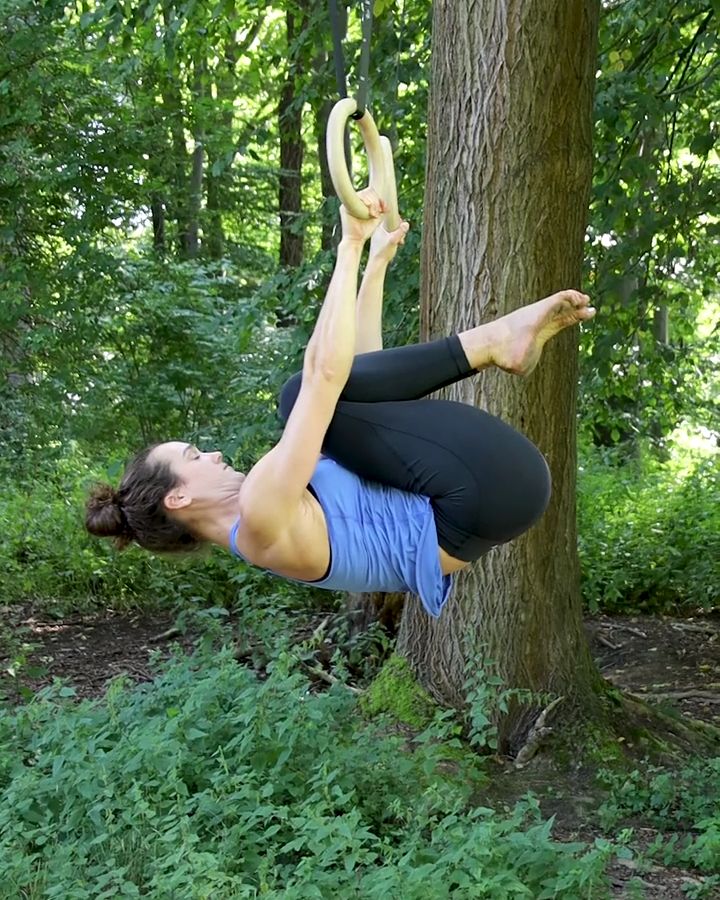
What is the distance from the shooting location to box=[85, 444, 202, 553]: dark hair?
250 centimetres

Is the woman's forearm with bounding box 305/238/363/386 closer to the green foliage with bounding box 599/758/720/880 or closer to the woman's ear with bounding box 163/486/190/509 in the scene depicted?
the woman's ear with bounding box 163/486/190/509

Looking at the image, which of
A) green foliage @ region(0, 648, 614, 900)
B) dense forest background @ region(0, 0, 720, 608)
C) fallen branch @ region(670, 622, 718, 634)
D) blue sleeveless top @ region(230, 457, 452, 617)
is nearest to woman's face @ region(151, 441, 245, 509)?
blue sleeveless top @ region(230, 457, 452, 617)

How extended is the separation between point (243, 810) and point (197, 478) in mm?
1066

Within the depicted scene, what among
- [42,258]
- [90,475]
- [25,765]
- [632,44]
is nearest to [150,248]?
[42,258]

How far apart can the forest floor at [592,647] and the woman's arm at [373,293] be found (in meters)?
1.89

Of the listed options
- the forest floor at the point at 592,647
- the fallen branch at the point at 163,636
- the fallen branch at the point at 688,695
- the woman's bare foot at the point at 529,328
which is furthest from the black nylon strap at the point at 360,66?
the fallen branch at the point at 163,636

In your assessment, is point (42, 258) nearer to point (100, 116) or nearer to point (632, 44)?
point (100, 116)

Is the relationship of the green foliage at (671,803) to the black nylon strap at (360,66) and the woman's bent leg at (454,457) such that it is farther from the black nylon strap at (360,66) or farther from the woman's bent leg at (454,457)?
the black nylon strap at (360,66)

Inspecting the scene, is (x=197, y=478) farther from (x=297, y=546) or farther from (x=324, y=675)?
(x=324, y=675)

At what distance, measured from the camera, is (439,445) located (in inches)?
89.8

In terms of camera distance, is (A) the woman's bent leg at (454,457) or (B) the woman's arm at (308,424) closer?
(B) the woman's arm at (308,424)

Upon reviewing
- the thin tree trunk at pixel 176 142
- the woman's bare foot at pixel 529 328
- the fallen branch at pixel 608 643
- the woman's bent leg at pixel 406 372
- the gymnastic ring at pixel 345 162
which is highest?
the thin tree trunk at pixel 176 142

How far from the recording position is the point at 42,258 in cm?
728

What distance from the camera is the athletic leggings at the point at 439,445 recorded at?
2.26 meters
